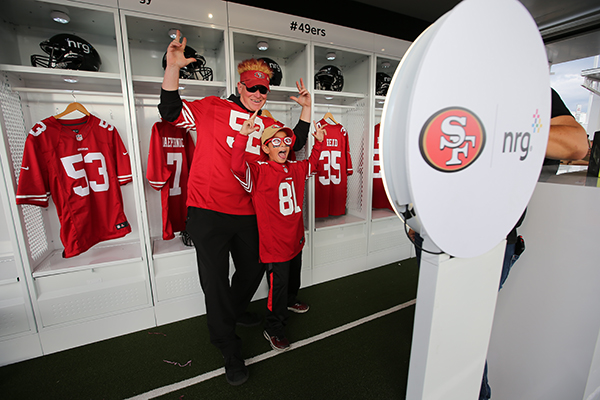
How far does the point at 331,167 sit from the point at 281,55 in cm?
125

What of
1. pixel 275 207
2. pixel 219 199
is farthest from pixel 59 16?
pixel 275 207

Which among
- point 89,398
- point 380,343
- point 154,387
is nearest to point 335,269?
point 380,343

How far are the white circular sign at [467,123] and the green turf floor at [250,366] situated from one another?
1239mm

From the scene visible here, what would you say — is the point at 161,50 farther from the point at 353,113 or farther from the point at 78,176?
the point at 353,113

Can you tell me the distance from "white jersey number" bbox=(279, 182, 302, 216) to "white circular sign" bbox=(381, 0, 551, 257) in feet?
3.55

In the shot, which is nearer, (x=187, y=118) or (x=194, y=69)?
(x=187, y=118)

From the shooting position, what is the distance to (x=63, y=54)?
1.78 meters

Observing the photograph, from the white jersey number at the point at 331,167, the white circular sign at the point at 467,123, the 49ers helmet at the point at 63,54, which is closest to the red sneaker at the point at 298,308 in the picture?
the white jersey number at the point at 331,167

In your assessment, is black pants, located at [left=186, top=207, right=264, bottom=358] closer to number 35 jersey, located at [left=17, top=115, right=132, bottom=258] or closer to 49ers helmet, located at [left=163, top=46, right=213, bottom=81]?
number 35 jersey, located at [left=17, top=115, right=132, bottom=258]

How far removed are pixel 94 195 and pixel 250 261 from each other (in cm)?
133

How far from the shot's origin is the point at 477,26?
646 mm

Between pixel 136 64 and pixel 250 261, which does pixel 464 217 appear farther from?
pixel 136 64

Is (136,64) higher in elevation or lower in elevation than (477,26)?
higher

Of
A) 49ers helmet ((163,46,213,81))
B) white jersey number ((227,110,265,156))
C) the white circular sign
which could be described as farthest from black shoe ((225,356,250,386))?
49ers helmet ((163,46,213,81))
